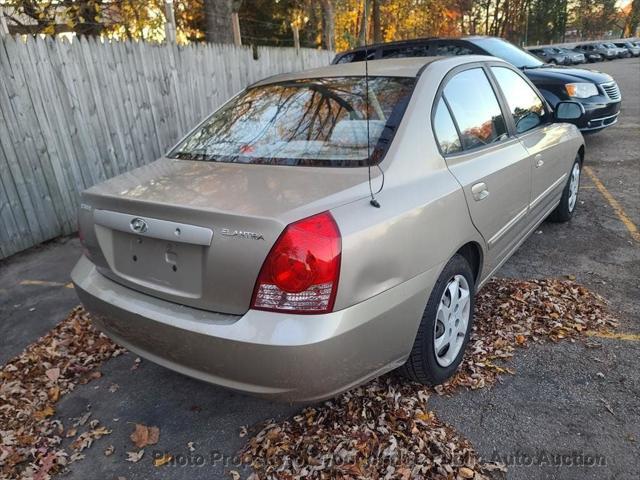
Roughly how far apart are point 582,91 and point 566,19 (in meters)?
64.2

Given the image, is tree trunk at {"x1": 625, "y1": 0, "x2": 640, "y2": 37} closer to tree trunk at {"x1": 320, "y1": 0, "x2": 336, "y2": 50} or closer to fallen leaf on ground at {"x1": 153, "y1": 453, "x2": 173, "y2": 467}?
tree trunk at {"x1": 320, "y1": 0, "x2": 336, "y2": 50}

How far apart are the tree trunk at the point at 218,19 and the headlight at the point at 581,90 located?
5.62m

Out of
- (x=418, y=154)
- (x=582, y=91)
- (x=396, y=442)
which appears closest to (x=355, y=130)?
(x=418, y=154)

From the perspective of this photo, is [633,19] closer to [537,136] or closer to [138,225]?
[537,136]

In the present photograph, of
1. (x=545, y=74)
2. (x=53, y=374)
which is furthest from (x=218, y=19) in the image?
(x=53, y=374)

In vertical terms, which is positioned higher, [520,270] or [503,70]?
[503,70]

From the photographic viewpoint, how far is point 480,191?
106 inches

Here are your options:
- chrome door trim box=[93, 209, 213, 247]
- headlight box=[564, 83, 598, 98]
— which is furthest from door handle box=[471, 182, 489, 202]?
headlight box=[564, 83, 598, 98]

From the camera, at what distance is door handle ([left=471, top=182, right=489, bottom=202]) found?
264cm

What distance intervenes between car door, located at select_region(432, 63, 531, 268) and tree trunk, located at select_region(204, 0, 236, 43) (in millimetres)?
6463

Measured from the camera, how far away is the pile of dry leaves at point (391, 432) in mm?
2158

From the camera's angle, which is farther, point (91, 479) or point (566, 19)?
point (566, 19)

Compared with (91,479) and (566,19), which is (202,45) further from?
(566,19)

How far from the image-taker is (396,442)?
228 centimetres
